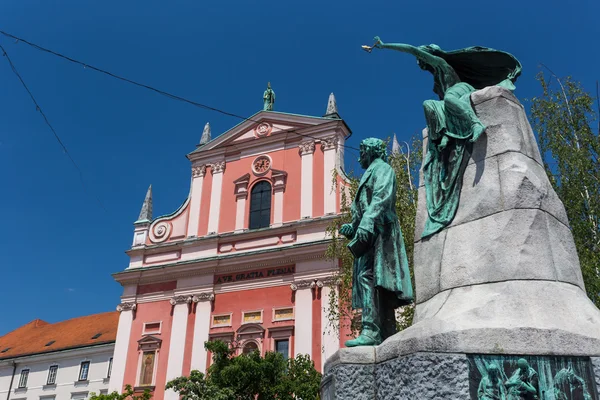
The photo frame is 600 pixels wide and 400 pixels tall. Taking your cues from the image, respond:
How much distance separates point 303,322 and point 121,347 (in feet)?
26.5

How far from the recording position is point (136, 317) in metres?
24.1

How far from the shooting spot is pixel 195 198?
84.6ft

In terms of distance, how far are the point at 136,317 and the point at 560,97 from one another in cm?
1788

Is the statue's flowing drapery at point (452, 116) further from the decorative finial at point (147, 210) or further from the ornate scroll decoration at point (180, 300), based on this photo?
the decorative finial at point (147, 210)

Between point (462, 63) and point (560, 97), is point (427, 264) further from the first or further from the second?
point (560, 97)

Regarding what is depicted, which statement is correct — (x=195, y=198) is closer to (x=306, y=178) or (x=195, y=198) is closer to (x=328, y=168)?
(x=306, y=178)

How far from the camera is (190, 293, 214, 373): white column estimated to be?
71.4 feet

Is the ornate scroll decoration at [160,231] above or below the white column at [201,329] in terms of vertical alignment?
above

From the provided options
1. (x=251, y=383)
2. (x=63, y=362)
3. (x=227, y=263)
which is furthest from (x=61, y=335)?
(x=251, y=383)

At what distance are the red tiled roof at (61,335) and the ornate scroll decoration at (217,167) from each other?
41.4ft

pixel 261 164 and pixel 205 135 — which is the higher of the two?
pixel 205 135

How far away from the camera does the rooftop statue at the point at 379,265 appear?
14.4 ft

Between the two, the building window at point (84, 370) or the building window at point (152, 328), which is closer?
the building window at point (152, 328)

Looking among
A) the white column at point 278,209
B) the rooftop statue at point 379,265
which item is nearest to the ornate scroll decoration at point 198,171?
the white column at point 278,209
